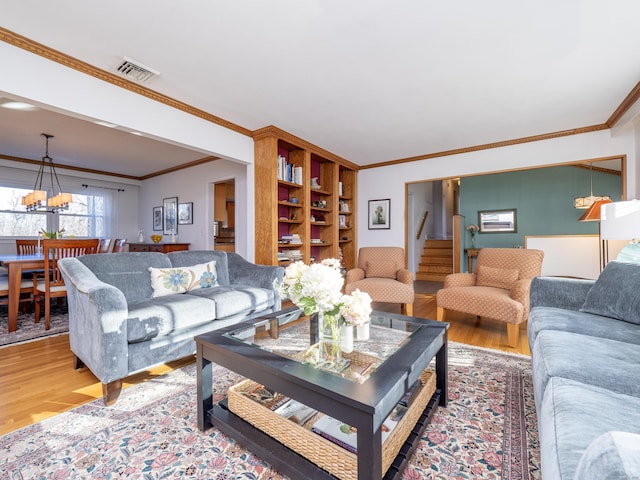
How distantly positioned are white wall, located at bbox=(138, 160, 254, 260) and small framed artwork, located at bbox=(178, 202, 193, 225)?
0.08 metres

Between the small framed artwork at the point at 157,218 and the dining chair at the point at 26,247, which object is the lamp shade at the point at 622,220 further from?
the small framed artwork at the point at 157,218

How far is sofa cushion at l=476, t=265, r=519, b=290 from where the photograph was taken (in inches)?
124

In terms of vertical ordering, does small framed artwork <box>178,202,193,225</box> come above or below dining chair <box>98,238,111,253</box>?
above

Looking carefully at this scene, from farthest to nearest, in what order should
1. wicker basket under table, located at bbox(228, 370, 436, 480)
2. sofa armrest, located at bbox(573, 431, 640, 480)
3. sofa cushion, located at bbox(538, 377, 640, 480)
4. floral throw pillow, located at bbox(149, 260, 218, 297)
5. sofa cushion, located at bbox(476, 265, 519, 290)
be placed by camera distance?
sofa cushion, located at bbox(476, 265, 519, 290) → floral throw pillow, located at bbox(149, 260, 218, 297) → wicker basket under table, located at bbox(228, 370, 436, 480) → sofa cushion, located at bbox(538, 377, 640, 480) → sofa armrest, located at bbox(573, 431, 640, 480)

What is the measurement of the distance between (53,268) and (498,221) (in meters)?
7.73

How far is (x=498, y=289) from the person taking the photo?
3.13m

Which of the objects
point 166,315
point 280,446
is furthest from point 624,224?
point 166,315

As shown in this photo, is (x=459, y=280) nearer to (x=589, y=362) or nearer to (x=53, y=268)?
(x=589, y=362)

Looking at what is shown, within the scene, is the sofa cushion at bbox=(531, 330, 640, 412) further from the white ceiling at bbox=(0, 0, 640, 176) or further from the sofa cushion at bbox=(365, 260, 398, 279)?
the sofa cushion at bbox=(365, 260, 398, 279)

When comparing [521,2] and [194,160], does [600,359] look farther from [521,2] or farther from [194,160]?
[194,160]

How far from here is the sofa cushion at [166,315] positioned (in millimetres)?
1858

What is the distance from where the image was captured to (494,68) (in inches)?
95.7

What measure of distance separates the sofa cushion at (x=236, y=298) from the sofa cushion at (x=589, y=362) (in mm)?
2043

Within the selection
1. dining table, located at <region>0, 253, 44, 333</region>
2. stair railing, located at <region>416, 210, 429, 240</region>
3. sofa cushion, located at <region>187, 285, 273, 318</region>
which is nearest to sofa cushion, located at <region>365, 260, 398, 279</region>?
sofa cushion, located at <region>187, 285, 273, 318</region>
